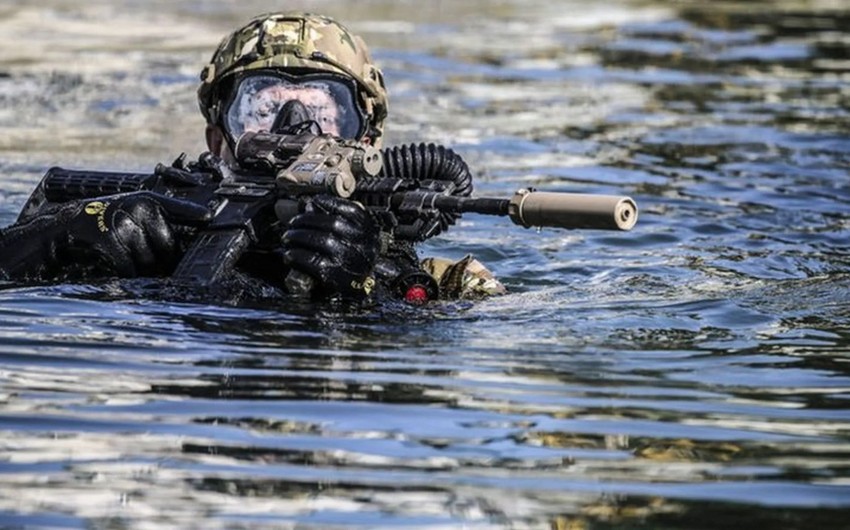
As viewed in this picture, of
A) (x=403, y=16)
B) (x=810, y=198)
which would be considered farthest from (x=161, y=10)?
(x=810, y=198)

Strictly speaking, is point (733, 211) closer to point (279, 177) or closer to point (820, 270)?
point (820, 270)

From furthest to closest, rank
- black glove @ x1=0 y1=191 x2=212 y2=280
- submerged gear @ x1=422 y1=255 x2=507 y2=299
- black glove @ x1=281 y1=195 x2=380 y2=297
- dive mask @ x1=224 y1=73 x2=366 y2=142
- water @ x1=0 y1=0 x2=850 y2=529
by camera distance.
→ submerged gear @ x1=422 y1=255 x2=507 y2=299, dive mask @ x1=224 y1=73 x2=366 y2=142, black glove @ x1=0 y1=191 x2=212 y2=280, black glove @ x1=281 y1=195 x2=380 y2=297, water @ x1=0 y1=0 x2=850 y2=529

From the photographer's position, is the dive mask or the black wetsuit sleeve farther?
the dive mask

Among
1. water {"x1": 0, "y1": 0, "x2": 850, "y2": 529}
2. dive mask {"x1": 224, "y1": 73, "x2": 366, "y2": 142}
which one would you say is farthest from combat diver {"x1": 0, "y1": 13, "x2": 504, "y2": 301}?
water {"x1": 0, "y1": 0, "x2": 850, "y2": 529}

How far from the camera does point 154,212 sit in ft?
22.0

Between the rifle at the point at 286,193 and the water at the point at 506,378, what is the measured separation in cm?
24

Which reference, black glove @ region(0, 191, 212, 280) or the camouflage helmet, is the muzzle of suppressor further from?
the camouflage helmet

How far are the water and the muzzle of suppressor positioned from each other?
50 cm

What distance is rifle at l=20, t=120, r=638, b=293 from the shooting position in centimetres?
625

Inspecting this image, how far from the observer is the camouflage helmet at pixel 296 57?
7516 millimetres

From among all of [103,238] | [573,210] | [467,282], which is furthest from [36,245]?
[573,210]

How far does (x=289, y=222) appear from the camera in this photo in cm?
639

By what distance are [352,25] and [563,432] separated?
47.0 feet

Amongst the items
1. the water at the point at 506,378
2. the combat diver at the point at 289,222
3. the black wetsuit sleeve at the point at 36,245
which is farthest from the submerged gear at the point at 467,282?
the black wetsuit sleeve at the point at 36,245
